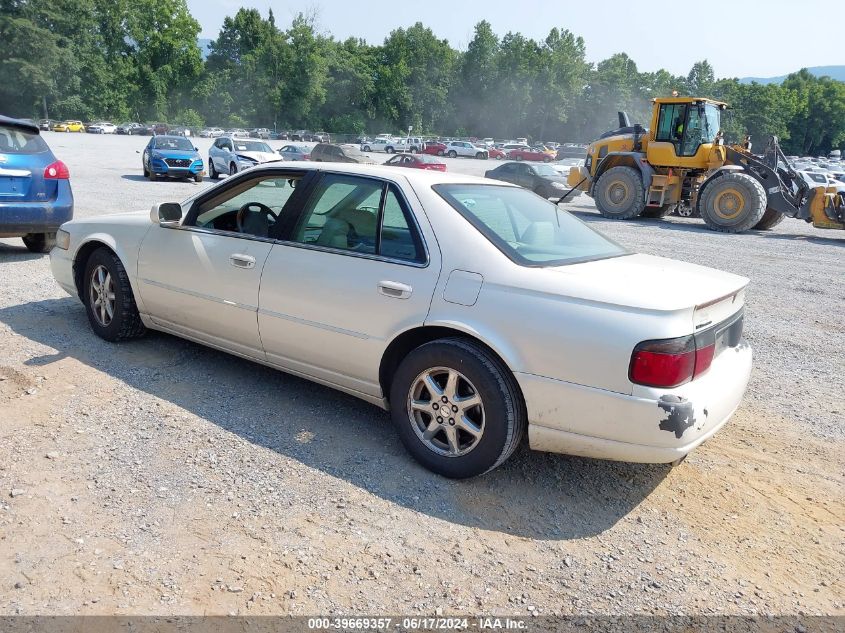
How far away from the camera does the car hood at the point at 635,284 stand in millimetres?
3053

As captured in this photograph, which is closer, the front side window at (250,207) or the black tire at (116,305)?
the front side window at (250,207)

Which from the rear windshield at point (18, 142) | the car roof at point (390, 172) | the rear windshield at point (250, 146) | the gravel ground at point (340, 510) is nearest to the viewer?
the gravel ground at point (340, 510)

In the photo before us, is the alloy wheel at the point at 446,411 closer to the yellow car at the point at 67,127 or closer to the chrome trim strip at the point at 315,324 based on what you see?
the chrome trim strip at the point at 315,324

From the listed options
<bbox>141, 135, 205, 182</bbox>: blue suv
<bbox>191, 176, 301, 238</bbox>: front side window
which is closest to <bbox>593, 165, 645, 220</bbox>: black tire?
<bbox>141, 135, 205, 182</bbox>: blue suv

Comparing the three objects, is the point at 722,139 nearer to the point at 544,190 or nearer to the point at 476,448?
the point at 544,190

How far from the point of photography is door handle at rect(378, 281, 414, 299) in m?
3.51

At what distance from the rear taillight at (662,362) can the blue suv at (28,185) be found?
730 cm

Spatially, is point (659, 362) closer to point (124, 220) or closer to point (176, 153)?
point (124, 220)

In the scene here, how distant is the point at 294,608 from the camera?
2.51 m

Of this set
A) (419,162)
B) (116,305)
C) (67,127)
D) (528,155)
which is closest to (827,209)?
(116,305)

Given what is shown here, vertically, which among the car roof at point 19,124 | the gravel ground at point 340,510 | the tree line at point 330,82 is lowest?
the gravel ground at point 340,510

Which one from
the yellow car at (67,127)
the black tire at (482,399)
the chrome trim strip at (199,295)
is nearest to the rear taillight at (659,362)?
the black tire at (482,399)

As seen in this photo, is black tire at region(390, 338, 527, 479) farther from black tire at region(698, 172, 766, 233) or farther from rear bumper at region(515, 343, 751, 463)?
black tire at region(698, 172, 766, 233)

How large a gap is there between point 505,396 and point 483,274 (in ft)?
2.01
